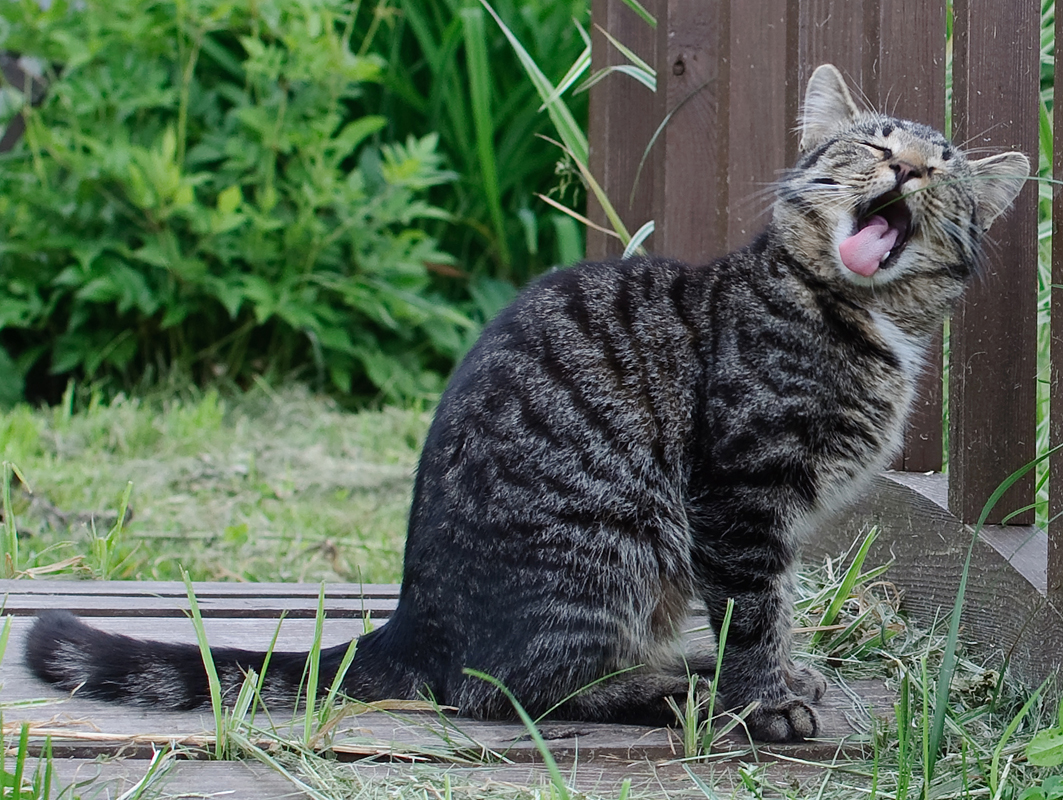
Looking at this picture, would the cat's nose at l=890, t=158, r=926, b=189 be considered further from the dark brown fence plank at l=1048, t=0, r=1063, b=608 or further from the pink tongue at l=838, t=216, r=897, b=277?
the dark brown fence plank at l=1048, t=0, r=1063, b=608

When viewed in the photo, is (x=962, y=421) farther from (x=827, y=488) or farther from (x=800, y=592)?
(x=800, y=592)

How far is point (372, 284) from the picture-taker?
519 centimetres

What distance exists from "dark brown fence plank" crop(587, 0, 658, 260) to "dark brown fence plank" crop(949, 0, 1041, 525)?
1221mm

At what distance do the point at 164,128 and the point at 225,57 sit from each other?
0.44 meters

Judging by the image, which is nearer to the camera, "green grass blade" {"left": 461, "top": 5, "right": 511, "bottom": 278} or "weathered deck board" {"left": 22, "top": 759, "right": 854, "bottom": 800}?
"weathered deck board" {"left": 22, "top": 759, "right": 854, "bottom": 800}

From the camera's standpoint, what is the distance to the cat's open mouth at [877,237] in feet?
6.59

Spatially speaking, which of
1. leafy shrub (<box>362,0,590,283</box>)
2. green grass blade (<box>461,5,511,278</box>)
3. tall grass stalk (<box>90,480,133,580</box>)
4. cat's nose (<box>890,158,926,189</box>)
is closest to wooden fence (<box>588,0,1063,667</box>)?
cat's nose (<box>890,158,926,189</box>)

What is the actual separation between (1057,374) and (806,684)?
642 millimetres

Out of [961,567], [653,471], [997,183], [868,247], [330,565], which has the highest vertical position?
[997,183]

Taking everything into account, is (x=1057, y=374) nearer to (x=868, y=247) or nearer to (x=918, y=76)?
(x=868, y=247)

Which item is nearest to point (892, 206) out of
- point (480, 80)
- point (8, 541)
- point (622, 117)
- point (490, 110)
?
point (622, 117)

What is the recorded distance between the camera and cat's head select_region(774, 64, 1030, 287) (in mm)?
2012

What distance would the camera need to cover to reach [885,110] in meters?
2.43

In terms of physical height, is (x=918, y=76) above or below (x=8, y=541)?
above
